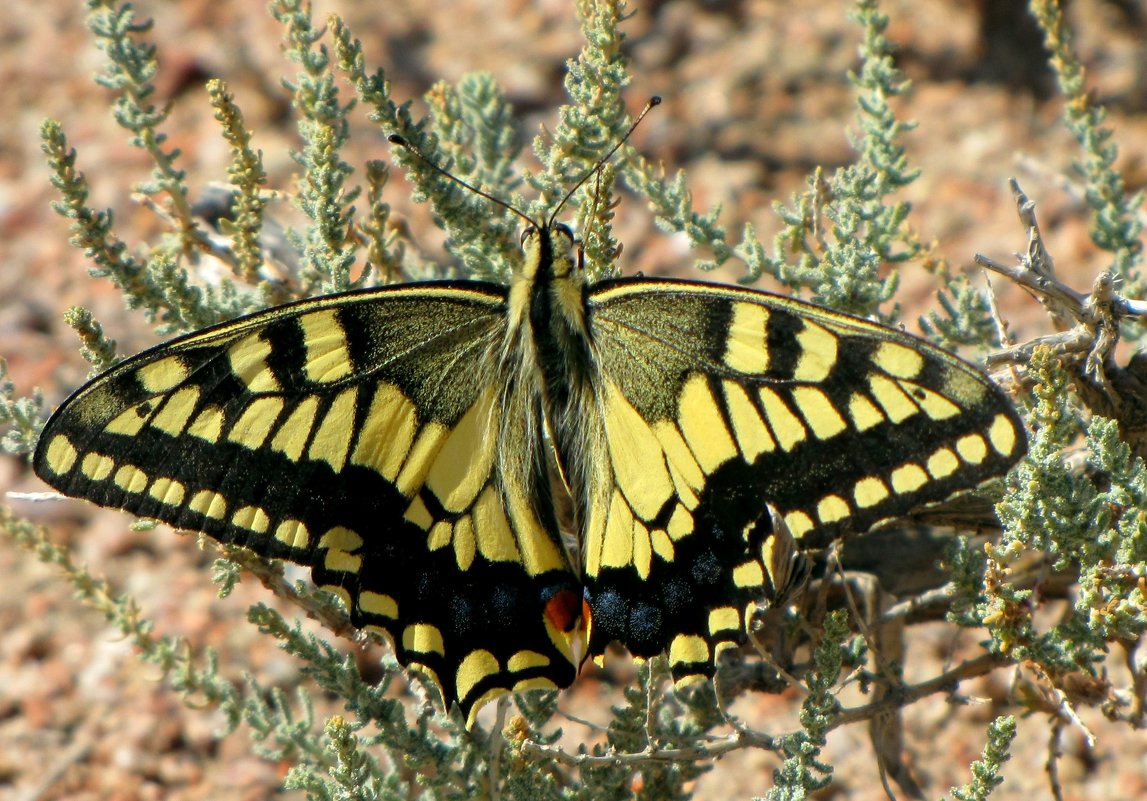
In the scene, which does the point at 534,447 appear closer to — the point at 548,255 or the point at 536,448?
the point at 536,448

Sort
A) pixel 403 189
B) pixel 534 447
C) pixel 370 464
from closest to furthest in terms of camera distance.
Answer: pixel 370 464 < pixel 534 447 < pixel 403 189

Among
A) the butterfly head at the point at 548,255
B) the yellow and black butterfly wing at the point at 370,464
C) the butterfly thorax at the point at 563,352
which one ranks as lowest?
the yellow and black butterfly wing at the point at 370,464

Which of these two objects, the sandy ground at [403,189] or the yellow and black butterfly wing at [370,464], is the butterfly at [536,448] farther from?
the sandy ground at [403,189]

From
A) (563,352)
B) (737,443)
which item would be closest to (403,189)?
(563,352)

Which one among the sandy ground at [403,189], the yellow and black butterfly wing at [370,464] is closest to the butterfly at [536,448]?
→ the yellow and black butterfly wing at [370,464]

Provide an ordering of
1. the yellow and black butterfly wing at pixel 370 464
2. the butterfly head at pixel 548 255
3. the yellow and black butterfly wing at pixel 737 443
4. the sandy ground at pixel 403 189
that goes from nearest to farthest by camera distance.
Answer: the yellow and black butterfly wing at pixel 737 443
the yellow and black butterfly wing at pixel 370 464
the butterfly head at pixel 548 255
the sandy ground at pixel 403 189

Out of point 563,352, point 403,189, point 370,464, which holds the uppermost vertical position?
point 403,189

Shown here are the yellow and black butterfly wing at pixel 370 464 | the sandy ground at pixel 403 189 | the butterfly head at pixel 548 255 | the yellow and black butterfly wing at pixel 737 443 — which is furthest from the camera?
the sandy ground at pixel 403 189

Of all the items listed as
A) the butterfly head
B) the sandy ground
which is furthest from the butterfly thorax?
the sandy ground
